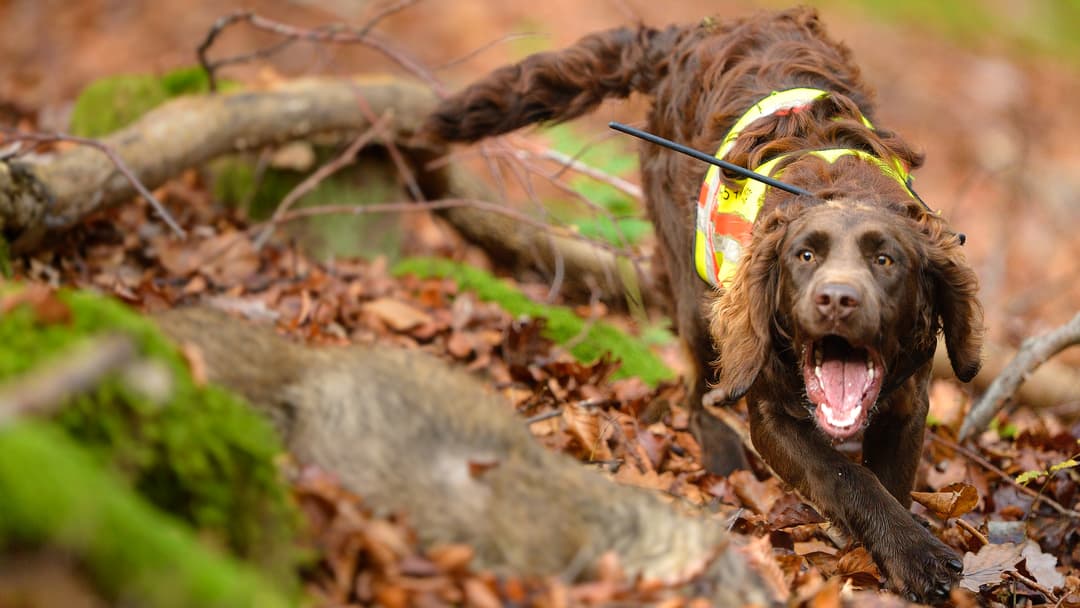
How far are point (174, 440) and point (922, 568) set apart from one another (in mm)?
2670

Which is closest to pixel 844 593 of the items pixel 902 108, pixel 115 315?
pixel 115 315

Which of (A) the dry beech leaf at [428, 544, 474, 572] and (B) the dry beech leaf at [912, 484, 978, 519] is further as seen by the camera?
(B) the dry beech leaf at [912, 484, 978, 519]

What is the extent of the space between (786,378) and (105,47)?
1112 centimetres

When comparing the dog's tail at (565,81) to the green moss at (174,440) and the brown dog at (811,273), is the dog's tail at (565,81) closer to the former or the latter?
the brown dog at (811,273)

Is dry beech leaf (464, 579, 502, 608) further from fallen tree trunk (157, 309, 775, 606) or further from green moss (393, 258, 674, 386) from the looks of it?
green moss (393, 258, 674, 386)

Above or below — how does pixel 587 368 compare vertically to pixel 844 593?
below

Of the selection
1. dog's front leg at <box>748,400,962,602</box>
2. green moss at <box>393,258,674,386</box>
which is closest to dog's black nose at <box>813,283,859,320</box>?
dog's front leg at <box>748,400,962,602</box>

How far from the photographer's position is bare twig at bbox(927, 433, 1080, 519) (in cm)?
448

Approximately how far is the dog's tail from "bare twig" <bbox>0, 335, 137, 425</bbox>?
13.2 feet

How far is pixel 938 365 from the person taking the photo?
7.16 metres

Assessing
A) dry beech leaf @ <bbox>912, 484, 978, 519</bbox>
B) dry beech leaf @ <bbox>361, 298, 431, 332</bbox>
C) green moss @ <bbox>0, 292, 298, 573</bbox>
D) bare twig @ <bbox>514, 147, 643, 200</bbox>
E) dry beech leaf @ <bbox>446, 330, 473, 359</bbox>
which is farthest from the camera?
bare twig @ <bbox>514, 147, 643, 200</bbox>

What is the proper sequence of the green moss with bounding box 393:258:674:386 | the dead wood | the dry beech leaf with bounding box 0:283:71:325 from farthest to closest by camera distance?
the green moss with bounding box 393:258:674:386
the dead wood
the dry beech leaf with bounding box 0:283:71:325

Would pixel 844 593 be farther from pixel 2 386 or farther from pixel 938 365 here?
pixel 938 365

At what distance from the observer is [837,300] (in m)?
3.77
